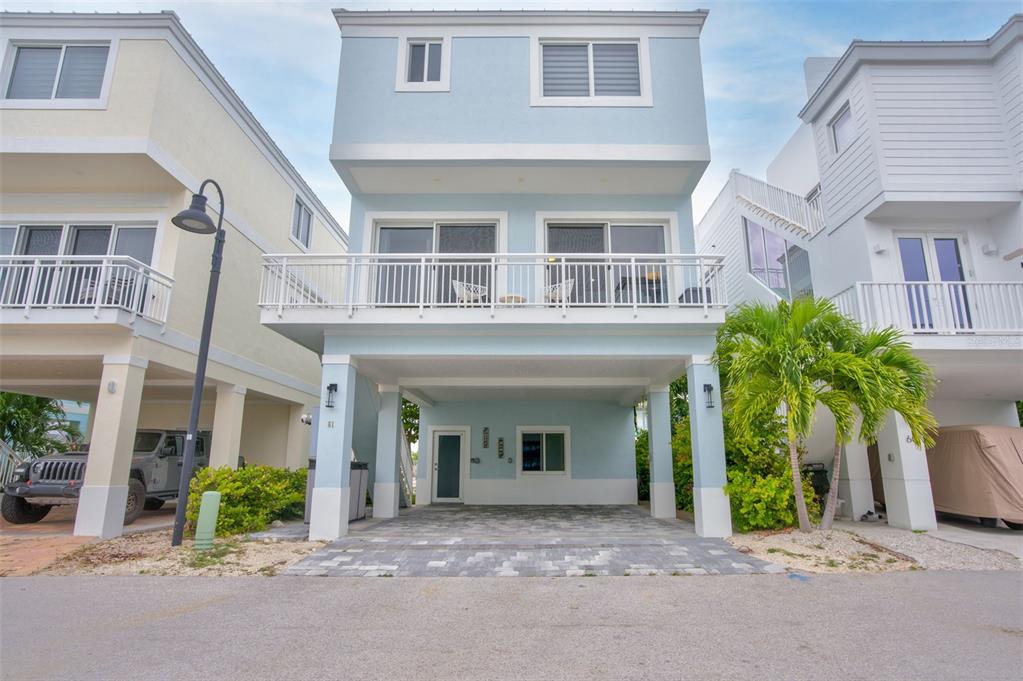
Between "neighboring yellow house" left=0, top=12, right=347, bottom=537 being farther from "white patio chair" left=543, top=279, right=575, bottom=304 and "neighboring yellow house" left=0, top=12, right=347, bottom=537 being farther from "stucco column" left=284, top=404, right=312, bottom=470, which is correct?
"white patio chair" left=543, top=279, right=575, bottom=304

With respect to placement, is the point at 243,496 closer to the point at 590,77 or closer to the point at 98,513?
the point at 98,513

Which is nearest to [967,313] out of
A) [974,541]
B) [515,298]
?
[974,541]

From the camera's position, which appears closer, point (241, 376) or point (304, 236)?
point (241, 376)

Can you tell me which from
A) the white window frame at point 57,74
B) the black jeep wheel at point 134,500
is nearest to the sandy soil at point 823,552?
the black jeep wheel at point 134,500

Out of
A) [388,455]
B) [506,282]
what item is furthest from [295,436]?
[506,282]

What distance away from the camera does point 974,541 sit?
780 cm

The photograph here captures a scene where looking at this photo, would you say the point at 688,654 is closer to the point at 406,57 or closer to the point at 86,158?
the point at 406,57

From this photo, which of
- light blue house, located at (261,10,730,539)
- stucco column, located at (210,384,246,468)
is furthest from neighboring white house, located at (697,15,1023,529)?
stucco column, located at (210,384,246,468)

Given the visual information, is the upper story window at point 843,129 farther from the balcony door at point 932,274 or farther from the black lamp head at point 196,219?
the black lamp head at point 196,219

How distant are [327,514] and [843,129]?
13195 millimetres

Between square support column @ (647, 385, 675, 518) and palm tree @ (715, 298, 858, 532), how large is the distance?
2.69 metres

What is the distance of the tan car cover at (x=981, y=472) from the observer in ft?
28.5

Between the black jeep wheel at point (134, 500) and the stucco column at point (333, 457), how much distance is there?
4.37 metres

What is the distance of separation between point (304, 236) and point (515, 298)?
1078 centimetres
